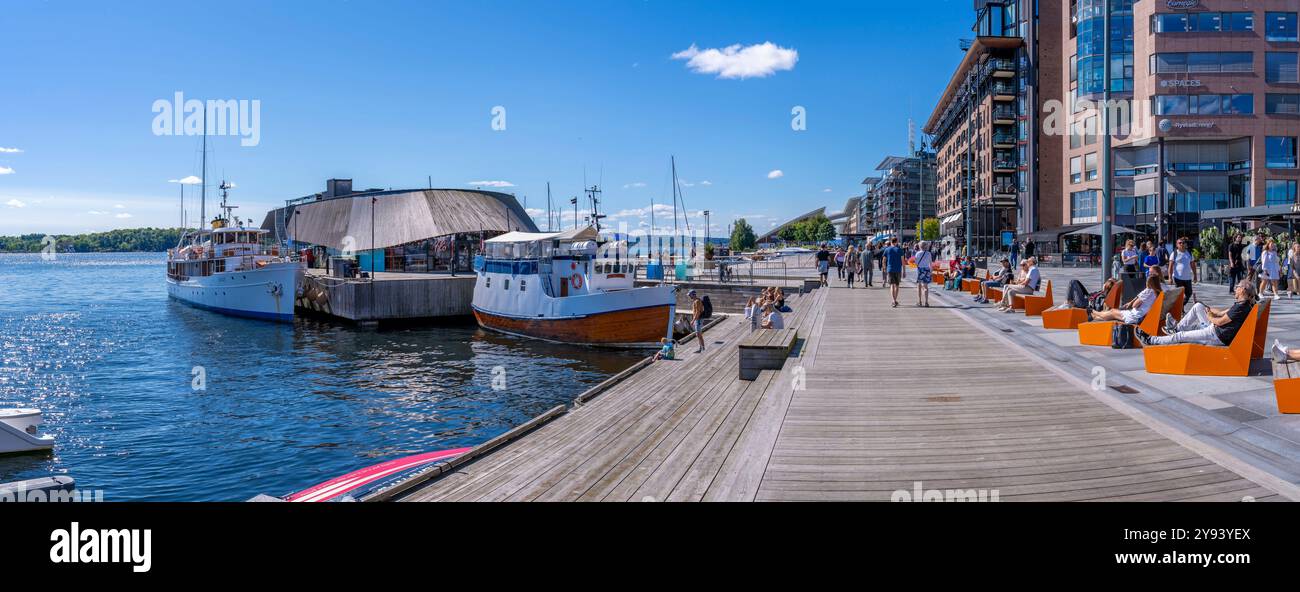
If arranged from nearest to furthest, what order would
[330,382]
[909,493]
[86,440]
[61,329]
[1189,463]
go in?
[909,493] < [1189,463] < [86,440] < [330,382] < [61,329]

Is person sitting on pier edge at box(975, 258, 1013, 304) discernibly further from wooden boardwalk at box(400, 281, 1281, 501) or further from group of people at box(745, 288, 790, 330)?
wooden boardwalk at box(400, 281, 1281, 501)

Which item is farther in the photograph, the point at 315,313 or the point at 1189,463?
the point at 315,313

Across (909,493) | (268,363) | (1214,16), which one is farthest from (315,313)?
(1214,16)

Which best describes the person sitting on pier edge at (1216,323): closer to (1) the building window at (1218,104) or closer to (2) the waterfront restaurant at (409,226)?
(2) the waterfront restaurant at (409,226)

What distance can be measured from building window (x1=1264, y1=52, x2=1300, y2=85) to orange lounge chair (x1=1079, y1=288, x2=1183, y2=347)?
5903 centimetres

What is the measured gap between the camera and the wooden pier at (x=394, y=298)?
43531 mm

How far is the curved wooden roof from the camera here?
63.2m

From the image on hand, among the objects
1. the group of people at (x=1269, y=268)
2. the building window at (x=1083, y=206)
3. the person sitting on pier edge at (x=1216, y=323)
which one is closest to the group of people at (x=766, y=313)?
the person sitting on pier edge at (x=1216, y=323)

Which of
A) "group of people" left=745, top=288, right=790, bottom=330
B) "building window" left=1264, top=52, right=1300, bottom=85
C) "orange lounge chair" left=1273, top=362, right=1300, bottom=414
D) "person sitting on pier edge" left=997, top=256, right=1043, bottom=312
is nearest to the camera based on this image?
"orange lounge chair" left=1273, top=362, right=1300, bottom=414

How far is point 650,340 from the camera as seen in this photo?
30.2 m

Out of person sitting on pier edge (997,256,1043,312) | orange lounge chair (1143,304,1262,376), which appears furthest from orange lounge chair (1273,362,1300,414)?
person sitting on pier edge (997,256,1043,312)

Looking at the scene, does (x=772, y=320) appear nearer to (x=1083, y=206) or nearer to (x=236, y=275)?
(x=236, y=275)
